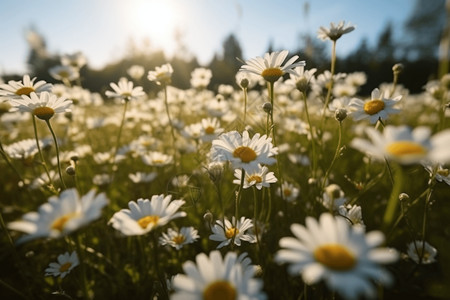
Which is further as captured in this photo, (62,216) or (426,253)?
(426,253)

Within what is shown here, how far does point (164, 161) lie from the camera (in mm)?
2668

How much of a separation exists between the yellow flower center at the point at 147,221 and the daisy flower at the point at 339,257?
1.59 feet

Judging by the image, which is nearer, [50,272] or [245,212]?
[50,272]

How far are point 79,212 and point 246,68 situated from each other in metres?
1.07

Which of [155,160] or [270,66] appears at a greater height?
[270,66]

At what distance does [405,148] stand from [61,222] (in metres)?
0.91

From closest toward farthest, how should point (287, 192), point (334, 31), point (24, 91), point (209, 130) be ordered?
point (24, 91), point (334, 31), point (287, 192), point (209, 130)

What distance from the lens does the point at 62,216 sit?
810 millimetres

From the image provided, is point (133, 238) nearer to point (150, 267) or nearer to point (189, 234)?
point (150, 267)

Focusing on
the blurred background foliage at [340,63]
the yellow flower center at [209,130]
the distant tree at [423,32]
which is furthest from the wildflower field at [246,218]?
the distant tree at [423,32]

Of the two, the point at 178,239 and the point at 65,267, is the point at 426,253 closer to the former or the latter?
the point at 178,239

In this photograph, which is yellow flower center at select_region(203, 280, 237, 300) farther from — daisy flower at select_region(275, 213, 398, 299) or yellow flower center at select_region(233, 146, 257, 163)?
yellow flower center at select_region(233, 146, 257, 163)

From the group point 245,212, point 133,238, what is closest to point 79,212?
point 133,238

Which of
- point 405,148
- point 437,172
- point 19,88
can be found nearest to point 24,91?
point 19,88
